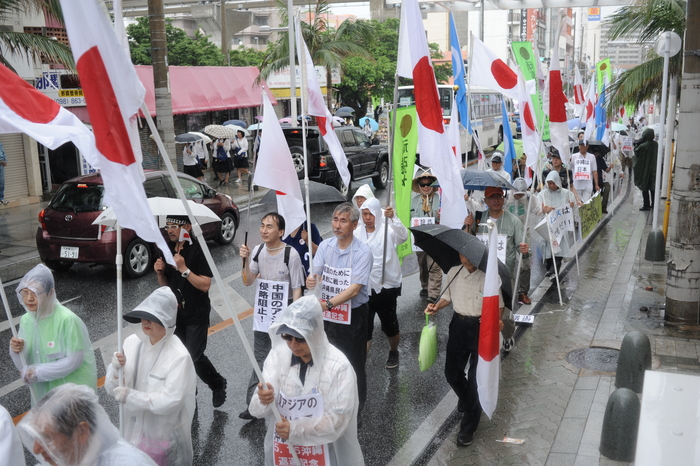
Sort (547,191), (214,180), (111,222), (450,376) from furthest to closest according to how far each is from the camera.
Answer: (214,180)
(547,191)
(111,222)
(450,376)

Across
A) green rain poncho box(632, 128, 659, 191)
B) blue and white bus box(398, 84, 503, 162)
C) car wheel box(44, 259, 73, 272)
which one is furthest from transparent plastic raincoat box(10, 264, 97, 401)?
blue and white bus box(398, 84, 503, 162)

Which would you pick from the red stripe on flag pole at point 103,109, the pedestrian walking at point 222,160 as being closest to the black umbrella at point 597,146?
the pedestrian walking at point 222,160

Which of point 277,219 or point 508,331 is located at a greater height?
point 277,219

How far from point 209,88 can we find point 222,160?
5555 millimetres

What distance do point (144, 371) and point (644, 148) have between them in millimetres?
14196

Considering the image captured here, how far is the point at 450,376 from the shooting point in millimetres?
5816

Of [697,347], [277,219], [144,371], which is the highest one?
[277,219]

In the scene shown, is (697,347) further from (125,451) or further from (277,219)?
(125,451)

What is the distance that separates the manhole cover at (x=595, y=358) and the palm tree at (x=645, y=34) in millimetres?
6994

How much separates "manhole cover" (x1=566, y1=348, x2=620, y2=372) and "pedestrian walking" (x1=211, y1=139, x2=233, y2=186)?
16363mm

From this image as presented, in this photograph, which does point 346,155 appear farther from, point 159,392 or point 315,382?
point 315,382

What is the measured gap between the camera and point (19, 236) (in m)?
14.9

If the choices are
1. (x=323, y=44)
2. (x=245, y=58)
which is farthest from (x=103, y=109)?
(x=245, y=58)

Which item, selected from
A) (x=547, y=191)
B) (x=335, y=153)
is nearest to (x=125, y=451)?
(x=335, y=153)
